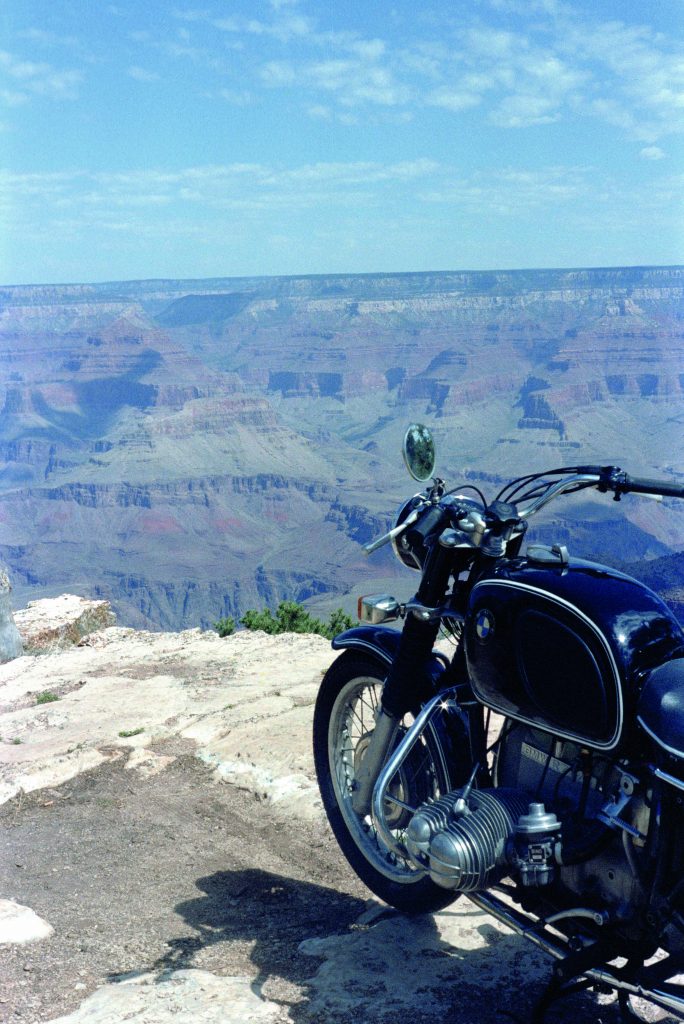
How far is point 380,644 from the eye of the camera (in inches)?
159

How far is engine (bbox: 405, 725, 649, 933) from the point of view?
9.45 feet

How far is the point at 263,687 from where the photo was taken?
25.1 ft

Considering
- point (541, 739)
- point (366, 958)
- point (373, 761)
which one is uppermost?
point (541, 739)

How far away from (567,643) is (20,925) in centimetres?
259

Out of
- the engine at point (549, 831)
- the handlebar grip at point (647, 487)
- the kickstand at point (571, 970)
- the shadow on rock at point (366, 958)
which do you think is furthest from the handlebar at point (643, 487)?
the shadow on rock at point (366, 958)

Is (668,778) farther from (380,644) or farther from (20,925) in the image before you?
(20,925)

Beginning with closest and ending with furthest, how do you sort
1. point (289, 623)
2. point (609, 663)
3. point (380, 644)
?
1. point (609, 663)
2. point (380, 644)
3. point (289, 623)

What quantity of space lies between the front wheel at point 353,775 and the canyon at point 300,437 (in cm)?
9085

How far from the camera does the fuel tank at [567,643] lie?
2.86 metres

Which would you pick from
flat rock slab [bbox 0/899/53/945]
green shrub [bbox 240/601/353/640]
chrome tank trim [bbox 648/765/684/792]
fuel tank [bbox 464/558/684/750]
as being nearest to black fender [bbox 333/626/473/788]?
fuel tank [bbox 464/558/684/750]

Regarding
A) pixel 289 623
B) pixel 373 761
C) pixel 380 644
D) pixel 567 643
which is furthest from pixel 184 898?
pixel 289 623

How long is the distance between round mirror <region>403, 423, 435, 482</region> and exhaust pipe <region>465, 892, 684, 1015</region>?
1508 millimetres

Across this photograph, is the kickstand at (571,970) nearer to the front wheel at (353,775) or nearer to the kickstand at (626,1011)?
the kickstand at (626,1011)

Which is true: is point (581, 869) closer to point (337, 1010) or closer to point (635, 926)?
point (635, 926)
